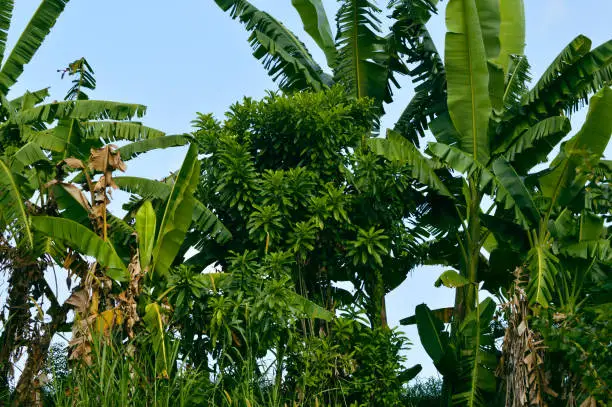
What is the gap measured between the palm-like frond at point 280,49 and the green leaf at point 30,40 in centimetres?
261

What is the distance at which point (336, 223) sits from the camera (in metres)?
10.6

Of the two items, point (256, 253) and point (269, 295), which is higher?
point (256, 253)

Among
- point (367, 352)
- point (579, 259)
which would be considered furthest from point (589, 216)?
point (367, 352)

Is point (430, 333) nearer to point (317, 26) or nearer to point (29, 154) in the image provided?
point (317, 26)

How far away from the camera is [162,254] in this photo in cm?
963

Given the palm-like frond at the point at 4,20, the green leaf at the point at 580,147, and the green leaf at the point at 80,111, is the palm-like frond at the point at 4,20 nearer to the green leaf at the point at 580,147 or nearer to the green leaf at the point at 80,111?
the green leaf at the point at 80,111

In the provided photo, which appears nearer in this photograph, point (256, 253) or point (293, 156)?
point (256, 253)

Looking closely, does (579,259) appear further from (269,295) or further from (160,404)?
(160,404)

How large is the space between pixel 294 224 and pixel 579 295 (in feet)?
12.3

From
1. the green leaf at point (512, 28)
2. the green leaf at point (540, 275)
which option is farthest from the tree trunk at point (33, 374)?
the green leaf at point (512, 28)

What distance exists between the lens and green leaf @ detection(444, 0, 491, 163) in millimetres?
10852

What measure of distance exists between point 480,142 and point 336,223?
7.65 ft

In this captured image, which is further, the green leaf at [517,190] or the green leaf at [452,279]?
the green leaf at [452,279]

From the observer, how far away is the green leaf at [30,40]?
12.3 metres
